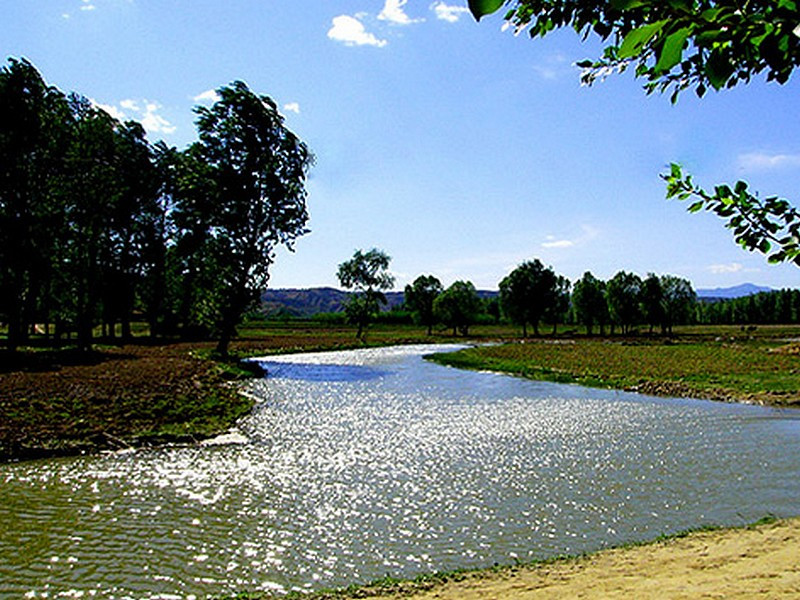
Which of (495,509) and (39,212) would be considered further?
(39,212)

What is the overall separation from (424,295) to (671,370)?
9352cm

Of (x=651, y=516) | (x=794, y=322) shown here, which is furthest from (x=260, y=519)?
(x=794, y=322)

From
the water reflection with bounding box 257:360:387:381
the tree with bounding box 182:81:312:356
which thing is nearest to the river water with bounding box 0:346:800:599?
the water reflection with bounding box 257:360:387:381

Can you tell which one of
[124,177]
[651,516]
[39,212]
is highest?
[124,177]

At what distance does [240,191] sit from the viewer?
46.1m

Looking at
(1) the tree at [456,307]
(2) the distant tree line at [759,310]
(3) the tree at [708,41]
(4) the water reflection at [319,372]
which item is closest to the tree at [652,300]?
(1) the tree at [456,307]

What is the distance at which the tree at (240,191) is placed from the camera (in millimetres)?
45500

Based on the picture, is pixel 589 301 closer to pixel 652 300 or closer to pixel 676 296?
pixel 652 300

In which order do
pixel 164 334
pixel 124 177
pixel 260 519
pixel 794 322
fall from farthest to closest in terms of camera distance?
pixel 794 322 → pixel 164 334 → pixel 124 177 → pixel 260 519

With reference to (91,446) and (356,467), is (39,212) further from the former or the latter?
(356,467)

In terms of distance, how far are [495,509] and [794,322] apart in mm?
194208

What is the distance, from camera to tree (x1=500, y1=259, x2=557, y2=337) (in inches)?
4505

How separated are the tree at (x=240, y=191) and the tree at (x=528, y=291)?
247 ft

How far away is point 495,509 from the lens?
1123cm
